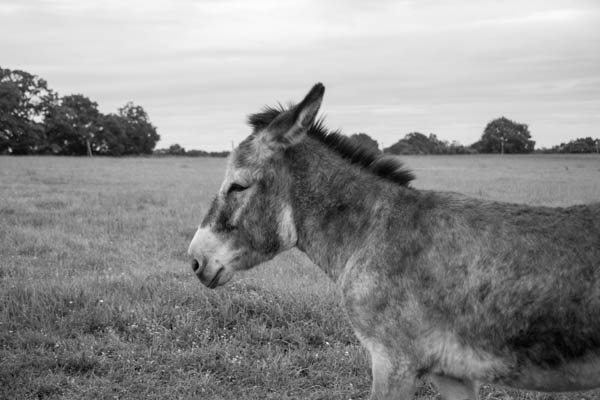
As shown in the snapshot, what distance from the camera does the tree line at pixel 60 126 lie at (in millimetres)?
69938

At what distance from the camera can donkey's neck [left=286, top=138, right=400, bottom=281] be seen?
4.11 m

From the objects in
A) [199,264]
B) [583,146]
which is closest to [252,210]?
[199,264]

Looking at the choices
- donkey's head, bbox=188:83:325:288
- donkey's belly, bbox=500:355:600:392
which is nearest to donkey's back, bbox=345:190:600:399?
donkey's belly, bbox=500:355:600:392

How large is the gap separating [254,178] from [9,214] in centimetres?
1222

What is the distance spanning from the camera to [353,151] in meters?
4.43

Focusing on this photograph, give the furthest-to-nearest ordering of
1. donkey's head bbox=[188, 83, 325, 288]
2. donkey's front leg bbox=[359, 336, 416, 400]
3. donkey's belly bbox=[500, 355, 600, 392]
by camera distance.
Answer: donkey's head bbox=[188, 83, 325, 288], donkey's front leg bbox=[359, 336, 416, 400], donkey's belly bbox=[500, 355, 600, 392]

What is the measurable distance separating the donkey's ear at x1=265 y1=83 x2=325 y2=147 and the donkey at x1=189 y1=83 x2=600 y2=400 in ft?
0.03

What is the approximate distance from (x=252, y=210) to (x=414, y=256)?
1221mm

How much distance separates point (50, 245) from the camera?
10.4 meters

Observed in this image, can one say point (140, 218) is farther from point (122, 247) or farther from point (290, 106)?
point (290, 106)

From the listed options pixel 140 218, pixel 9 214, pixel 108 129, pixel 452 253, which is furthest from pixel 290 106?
pixel 108 129

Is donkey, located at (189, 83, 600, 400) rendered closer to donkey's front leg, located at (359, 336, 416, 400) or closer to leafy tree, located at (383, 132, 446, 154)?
donkey's front leg, located at (359, 336, 416, 400)

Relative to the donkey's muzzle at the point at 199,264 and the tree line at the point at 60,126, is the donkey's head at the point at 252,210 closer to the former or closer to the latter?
the donkey's muzzle at the point at 199,264

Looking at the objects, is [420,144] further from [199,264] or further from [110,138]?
[199,264]
